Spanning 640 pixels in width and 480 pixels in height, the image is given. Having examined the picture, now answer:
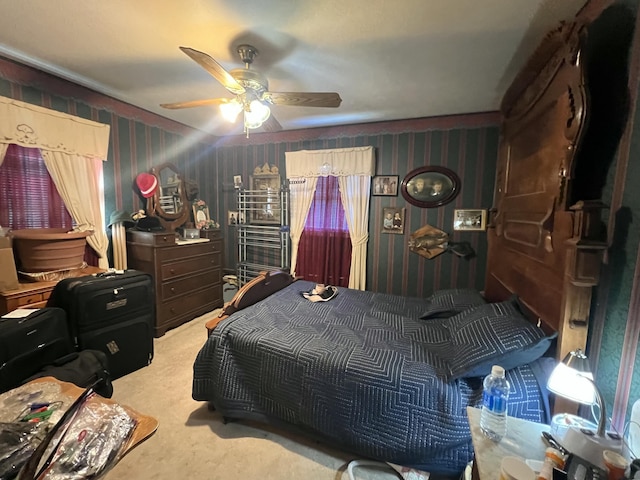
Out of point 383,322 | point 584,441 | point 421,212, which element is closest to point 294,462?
point 383,322

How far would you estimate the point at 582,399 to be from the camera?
954 mm

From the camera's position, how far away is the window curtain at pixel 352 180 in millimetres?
3543

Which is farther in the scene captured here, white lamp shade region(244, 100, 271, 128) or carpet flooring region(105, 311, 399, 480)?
white lamp shade region(244, 100, 271, 128)

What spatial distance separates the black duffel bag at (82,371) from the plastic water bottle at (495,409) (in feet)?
6.95

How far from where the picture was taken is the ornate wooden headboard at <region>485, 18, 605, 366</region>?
1191mm

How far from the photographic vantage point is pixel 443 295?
249 centimetres

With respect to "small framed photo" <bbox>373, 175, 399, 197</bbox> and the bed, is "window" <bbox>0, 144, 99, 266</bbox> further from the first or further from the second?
"small framed photo" <bbox>373, 175, 399, 197</bbox>

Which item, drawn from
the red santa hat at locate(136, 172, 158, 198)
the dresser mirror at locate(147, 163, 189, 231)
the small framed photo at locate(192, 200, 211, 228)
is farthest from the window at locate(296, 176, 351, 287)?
the red santa hat at locate(136, 172, 158, 198)

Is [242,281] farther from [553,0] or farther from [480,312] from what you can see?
[553,0]

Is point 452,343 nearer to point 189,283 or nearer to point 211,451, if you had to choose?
point 211,451

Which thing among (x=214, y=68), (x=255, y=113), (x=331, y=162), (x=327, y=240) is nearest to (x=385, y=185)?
(x=331, y=162)

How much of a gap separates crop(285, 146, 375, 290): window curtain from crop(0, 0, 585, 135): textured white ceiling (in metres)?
0.90

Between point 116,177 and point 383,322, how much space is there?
3.14 m

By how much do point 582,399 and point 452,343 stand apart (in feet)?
2.60
